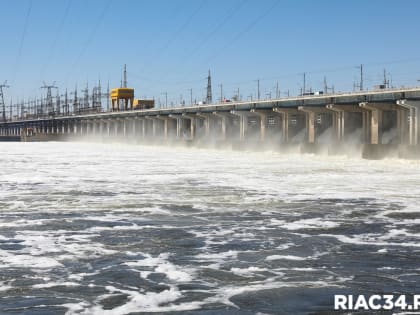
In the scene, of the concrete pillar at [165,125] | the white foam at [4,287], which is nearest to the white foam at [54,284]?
the white foam at [4,287]

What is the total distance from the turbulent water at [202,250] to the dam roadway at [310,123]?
35559 mm

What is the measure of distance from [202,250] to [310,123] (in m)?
63.5

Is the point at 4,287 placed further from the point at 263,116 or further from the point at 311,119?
the point at 263,116

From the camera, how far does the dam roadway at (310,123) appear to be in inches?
2445

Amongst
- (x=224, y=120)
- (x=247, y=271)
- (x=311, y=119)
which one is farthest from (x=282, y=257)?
(x=224, y=120)

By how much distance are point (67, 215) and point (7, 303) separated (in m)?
9.95

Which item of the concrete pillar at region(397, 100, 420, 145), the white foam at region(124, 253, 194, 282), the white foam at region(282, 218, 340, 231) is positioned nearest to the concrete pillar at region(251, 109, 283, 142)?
the concrete pillar at region(397, 100, 420, 145)

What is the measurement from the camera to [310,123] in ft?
253

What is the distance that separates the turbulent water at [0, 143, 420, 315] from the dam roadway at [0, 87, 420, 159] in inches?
1400

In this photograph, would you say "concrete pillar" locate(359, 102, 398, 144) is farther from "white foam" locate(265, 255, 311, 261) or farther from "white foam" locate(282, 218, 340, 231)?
"white foam" locate(265, 255, 311, 261)

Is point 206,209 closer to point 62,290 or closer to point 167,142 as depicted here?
point 62,290

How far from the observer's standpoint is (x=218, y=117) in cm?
10562

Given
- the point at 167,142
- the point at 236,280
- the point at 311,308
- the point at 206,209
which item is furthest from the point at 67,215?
the point at 167,142

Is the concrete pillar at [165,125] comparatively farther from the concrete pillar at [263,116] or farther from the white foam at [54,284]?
the white foam at [54,284]
